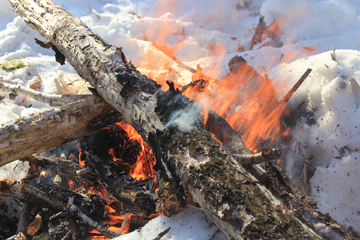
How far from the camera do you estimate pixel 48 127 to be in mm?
2148

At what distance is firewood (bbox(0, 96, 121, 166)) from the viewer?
2.03 meters

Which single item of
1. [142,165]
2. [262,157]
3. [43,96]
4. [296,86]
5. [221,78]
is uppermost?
[296,86]

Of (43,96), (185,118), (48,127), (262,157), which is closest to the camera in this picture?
(262,157)

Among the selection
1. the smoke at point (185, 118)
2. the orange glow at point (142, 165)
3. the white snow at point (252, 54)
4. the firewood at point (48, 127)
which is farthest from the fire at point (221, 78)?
the firewood at point (48, 127)

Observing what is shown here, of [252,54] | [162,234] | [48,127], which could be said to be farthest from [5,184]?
[252,54]

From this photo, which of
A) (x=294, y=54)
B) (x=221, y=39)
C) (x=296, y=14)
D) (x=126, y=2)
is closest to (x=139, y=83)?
(x=294, y=54)

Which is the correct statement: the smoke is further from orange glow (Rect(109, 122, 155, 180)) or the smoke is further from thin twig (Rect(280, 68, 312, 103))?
thin twig (Rect(280, 68, 312, 103))

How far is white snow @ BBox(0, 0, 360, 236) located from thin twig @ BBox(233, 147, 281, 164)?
545 millimetres

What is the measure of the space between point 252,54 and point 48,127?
3585 mm

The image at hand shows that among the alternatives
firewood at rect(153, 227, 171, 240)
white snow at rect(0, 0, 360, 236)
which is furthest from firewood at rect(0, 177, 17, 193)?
firewood at rect(153, 227, 171, 240)

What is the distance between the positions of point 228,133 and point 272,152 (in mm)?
1089

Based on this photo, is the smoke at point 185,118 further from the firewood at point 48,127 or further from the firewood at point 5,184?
the firewood at point 5,184

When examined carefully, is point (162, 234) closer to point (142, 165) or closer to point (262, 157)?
point (262, 157)

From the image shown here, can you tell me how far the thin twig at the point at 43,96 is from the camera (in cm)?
310
